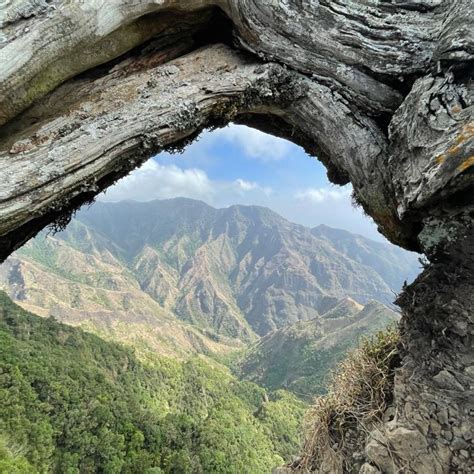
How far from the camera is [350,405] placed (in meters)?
5.67

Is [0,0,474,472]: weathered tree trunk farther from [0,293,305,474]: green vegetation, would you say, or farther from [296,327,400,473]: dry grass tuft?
[0,293,305,474]: green vegetation

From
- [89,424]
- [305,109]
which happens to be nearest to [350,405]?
[305,109]

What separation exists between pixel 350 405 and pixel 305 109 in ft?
13.4

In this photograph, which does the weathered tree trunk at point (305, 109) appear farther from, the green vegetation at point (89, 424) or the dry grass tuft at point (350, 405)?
the green vegetation at point (89, 424)

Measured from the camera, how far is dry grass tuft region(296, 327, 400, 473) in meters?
5.45

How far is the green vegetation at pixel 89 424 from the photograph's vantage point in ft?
211

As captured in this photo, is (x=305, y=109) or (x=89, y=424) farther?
(x=89, y=424)

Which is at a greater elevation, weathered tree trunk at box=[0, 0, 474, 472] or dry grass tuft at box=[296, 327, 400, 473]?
weathered tree trunk at box=[0, 0, 474, 472]

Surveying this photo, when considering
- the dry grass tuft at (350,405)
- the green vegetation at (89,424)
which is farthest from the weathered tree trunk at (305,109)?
the green vegetation at (89,424)

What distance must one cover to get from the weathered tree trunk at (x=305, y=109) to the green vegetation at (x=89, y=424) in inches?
1698

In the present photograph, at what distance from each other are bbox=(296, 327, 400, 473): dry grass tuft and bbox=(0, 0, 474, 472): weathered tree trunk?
0.66m

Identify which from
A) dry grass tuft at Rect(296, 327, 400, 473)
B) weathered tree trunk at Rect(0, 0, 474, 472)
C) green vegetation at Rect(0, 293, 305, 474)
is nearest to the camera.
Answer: weathered tree trunk at Rect(0, 0, 474, 472)

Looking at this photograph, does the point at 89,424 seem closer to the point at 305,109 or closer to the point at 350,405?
the point at 350,405

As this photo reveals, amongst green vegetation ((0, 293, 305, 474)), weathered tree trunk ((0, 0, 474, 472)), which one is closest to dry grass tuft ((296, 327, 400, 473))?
weathered tree trunk ((0, 0, 474, 472))
